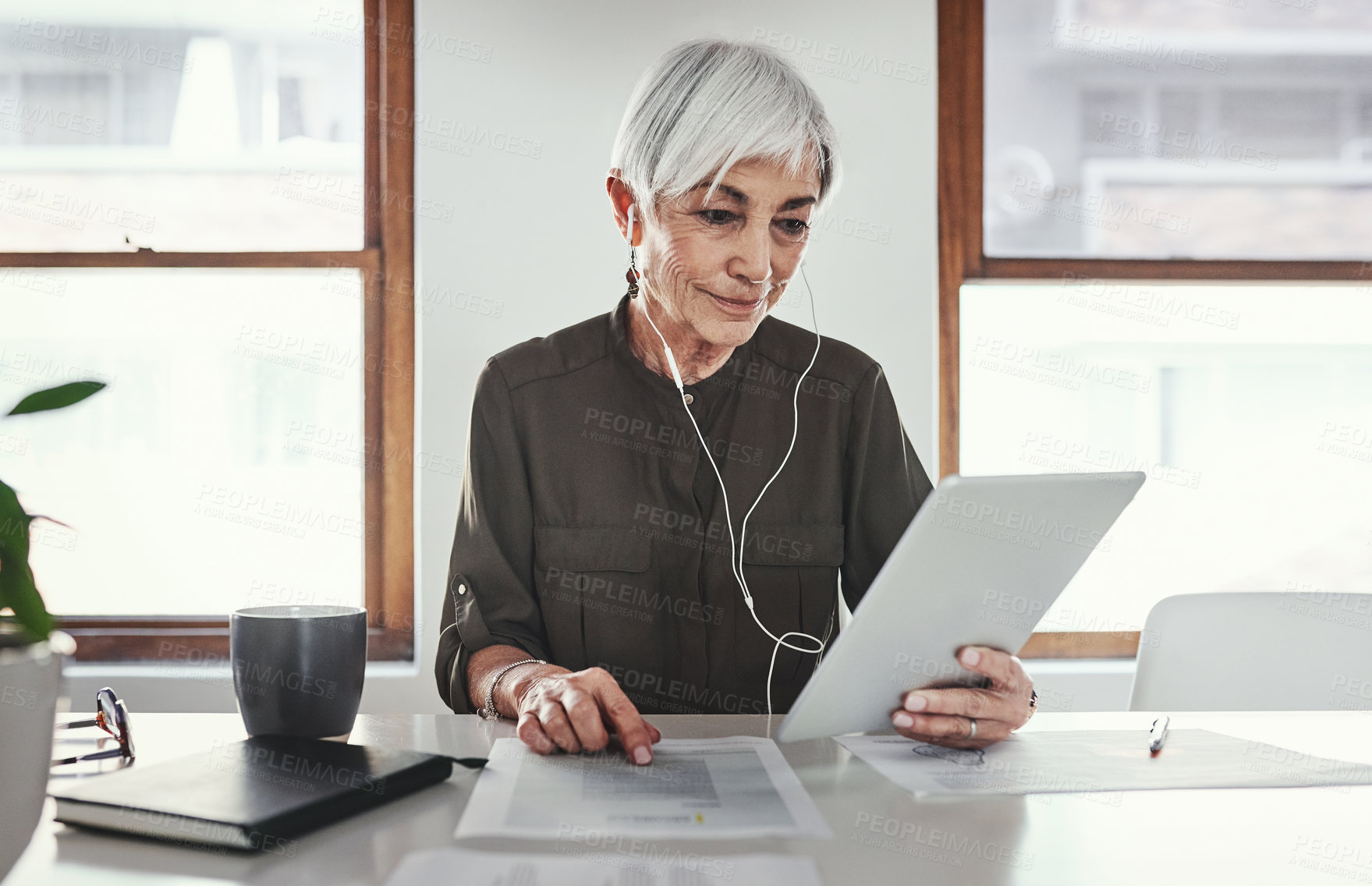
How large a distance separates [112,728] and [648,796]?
0.55 meters

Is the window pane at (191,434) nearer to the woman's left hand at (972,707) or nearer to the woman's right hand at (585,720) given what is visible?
the woman's right hand at (585,720)

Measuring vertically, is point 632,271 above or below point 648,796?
above

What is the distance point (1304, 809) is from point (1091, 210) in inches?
80.1

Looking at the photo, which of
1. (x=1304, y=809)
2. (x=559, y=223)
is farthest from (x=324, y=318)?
(x=1304, y=809)

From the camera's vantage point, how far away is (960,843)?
69 centimetres

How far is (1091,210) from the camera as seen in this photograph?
2.53 metres

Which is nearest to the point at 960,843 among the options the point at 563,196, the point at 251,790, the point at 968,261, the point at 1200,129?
the point at 251,790

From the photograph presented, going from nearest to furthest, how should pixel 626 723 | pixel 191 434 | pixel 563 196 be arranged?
pixel 626 723 < pixel 563 196 < pixel 191 434

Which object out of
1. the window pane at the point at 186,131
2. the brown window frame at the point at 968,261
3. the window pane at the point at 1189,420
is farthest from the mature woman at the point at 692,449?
the window pane at the point at 186,131

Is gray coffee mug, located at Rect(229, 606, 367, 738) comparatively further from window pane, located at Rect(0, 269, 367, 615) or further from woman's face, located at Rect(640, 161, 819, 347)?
window pane, located at Rect(0, 269, 367, 615)

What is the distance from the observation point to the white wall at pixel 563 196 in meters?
2.29

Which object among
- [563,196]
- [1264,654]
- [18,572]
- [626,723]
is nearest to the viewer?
[18,572]

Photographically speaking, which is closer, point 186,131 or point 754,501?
point 754,501

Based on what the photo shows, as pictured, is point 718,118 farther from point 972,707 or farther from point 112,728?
point 112,728
